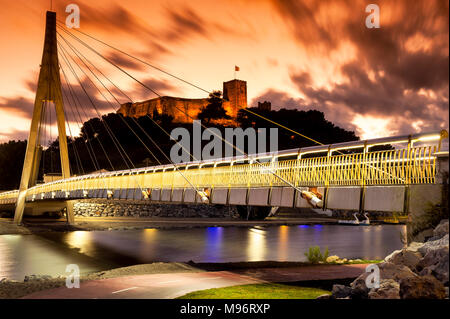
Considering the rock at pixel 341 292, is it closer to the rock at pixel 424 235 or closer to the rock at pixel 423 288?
the rock at pixel 424 235

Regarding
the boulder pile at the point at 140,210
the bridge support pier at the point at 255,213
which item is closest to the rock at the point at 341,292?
the bridge support pier at the point at 255,213

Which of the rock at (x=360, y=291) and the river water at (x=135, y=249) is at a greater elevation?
the rock at (x=360, y=291)

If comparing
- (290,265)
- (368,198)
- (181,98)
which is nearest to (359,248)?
Result: (290,265)

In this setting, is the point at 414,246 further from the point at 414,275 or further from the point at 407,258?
the point at 414,275

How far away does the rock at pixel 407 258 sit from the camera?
34.9 ft

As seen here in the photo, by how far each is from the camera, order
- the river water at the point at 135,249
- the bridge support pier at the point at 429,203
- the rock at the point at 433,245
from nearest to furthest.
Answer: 1. the rock at the point at 433,245
2. the bridge support pier at the point at 429,203
3. the river water at the point at 135,249

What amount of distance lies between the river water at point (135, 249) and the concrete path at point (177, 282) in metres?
10.7

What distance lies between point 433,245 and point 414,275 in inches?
32.8

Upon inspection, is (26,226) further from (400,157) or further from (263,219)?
(400,157)

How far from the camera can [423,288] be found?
894 centimetres

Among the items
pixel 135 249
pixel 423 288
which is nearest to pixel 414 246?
pixel 423 288

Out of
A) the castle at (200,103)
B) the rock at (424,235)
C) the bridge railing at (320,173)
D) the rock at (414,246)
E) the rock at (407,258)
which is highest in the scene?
the castle at (200,103)

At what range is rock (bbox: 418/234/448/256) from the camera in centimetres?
990

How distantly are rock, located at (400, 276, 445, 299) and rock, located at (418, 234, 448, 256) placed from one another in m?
1.03
